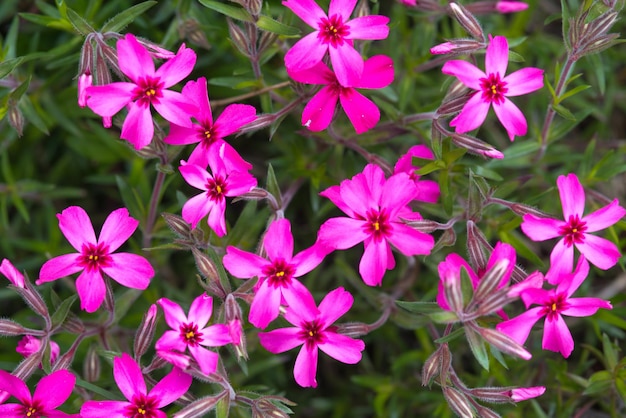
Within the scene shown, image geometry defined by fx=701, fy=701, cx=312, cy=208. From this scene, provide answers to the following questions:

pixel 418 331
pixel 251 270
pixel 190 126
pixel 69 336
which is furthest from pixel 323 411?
pixel 190 126

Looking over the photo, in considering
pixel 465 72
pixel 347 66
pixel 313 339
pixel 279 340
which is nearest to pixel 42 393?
pixel 279 340

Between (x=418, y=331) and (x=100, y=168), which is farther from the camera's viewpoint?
(x=100, y=168)

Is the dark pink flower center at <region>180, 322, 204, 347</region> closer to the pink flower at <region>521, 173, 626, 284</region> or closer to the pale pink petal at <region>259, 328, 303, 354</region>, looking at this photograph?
the pale pink petal at <region>259, 328, 303, 354</region>

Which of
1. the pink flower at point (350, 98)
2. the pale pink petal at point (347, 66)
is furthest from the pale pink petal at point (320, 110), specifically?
the pale pink petal at point (347, 66)

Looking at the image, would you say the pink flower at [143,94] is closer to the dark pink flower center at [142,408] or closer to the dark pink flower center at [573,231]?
the dark pink flower center at [142,408]

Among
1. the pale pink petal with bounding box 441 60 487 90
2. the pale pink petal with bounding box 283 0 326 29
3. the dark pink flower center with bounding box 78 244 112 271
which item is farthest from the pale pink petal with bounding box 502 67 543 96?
the dark pink flower center with bounding box 78 244 112 271

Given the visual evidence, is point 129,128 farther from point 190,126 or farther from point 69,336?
point 69,336
